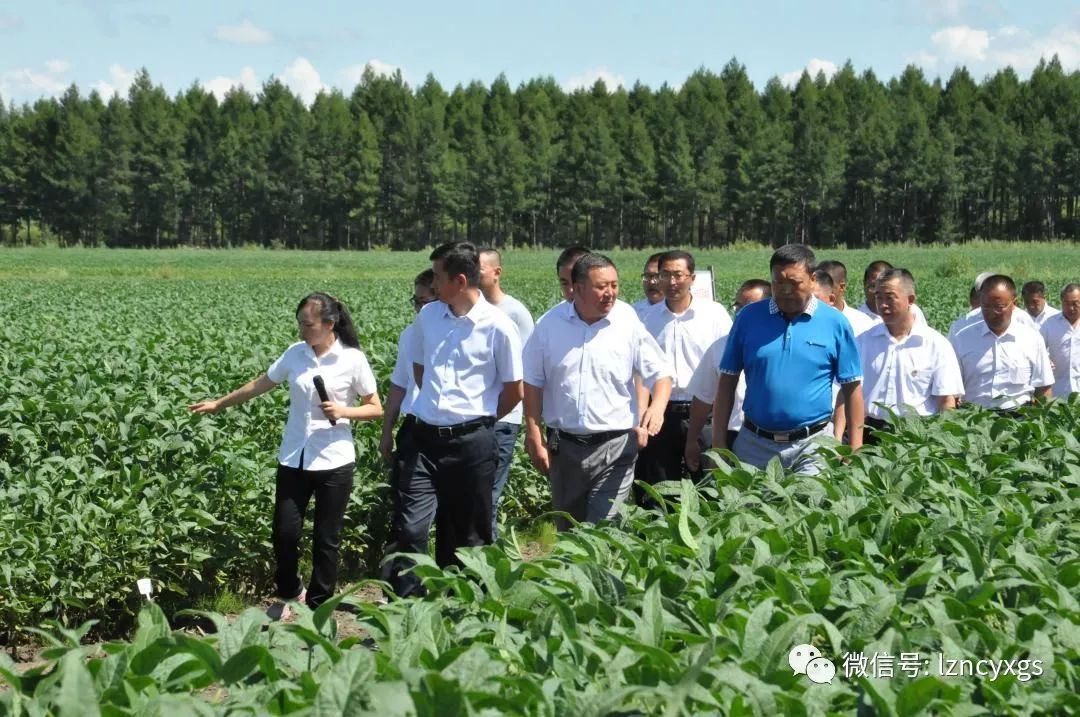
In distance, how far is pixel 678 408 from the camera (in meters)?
7.99

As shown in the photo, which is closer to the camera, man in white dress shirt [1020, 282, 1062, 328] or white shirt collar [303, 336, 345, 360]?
white shirt collar [303, 336, 345, 360]

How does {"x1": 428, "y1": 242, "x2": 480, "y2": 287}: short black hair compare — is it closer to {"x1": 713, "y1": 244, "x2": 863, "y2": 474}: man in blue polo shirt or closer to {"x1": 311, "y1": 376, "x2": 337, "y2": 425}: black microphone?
{"x1": 311, "y1": 376, "x2": 337, "y2": 425}: black microphone

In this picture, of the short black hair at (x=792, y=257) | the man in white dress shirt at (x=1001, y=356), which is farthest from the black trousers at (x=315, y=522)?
the man in white dress shirt at (x=1001, y=356)

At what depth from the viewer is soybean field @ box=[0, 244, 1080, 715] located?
251 centimetres

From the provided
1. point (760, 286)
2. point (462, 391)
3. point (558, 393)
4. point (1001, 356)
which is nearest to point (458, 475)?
point (462, 391)

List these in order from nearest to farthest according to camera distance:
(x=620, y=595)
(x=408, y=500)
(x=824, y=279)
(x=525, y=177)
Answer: (x=620, y=595) → (x=408, y=500) → (x=824, y=279) → (x=525, y=177)

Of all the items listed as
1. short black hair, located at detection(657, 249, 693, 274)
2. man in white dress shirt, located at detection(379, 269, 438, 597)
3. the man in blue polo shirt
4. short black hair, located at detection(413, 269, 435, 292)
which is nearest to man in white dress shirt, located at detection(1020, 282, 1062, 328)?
short black hair, located at detection(657, 249, 693, 274)

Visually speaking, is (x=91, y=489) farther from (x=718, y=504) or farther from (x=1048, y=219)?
(x=1048, y=219)

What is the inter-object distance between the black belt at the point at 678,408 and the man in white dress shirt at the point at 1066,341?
403 cm

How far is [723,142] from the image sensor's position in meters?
110

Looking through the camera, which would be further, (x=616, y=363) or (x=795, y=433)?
(x=616, y=363)

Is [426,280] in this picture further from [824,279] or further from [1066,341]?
[1066,341]

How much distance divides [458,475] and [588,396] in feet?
2.77

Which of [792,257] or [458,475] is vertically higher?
[792,257]
